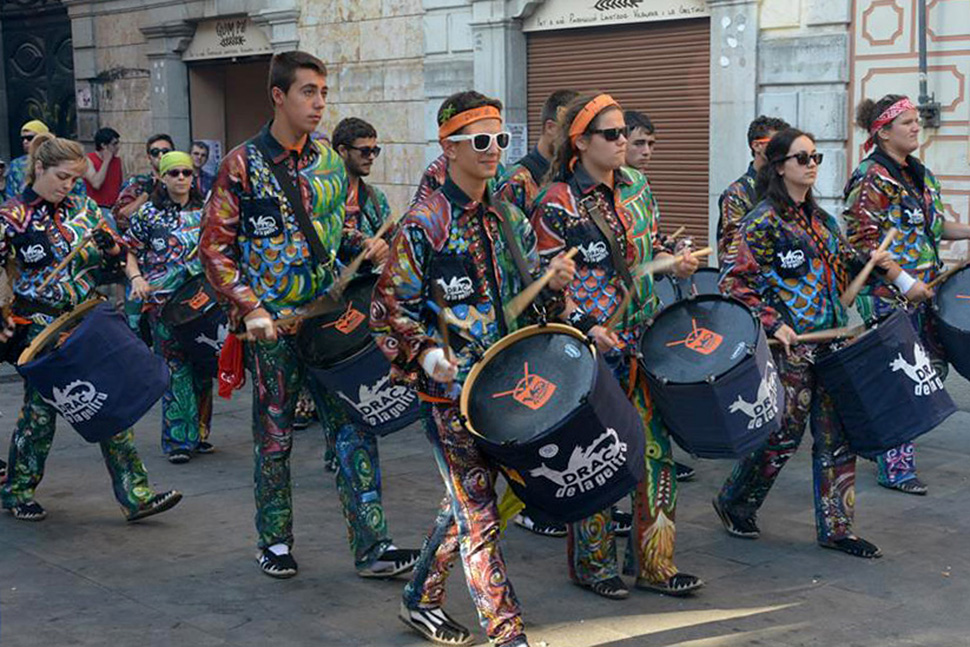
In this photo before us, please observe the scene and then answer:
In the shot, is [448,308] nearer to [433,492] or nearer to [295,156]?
[295,156]

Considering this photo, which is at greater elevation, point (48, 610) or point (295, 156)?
point (295, 156)

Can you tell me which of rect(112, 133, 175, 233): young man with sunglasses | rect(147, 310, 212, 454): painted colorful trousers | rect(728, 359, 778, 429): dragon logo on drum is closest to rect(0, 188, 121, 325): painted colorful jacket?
rect(147, 310, 212, 454): painted colorful trousers

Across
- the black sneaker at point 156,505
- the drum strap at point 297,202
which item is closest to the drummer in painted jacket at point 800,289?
the drum strap at point 297,202

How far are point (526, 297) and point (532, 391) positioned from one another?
0.39m

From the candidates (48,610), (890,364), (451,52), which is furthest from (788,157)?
(451,52)

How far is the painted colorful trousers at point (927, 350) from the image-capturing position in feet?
23.5

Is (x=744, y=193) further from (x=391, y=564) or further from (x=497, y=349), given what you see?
(x=497, y=349)

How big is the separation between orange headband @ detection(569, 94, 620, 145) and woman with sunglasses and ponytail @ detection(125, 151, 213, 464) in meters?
3.39

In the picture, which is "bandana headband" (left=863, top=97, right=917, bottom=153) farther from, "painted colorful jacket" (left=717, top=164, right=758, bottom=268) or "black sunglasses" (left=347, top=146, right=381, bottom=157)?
"black sunglasses" (left=347, top=146, right=381, bottom=157)

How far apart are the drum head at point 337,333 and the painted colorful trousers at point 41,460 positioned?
1.50m

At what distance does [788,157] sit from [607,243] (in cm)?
101

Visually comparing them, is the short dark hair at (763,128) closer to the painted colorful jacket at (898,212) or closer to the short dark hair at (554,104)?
the painted colorful jacket at (898,212)

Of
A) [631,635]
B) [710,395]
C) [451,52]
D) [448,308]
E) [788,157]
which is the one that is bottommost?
[631,635]

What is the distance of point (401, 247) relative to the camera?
4.83 m
